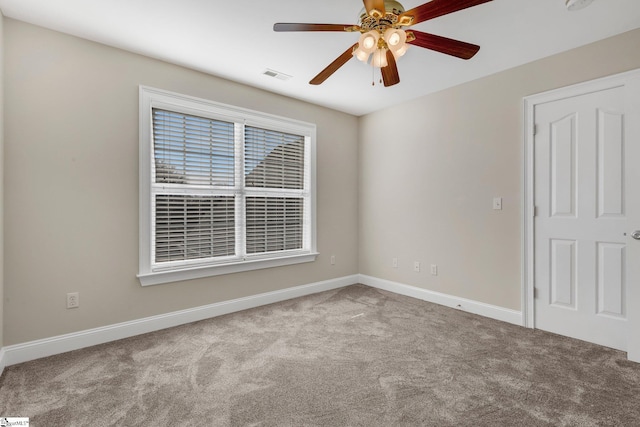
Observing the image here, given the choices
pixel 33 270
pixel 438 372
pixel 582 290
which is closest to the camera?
pixel 438 372

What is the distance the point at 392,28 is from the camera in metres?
1.71

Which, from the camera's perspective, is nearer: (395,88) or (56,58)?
(56,58)

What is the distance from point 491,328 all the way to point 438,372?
1.10m

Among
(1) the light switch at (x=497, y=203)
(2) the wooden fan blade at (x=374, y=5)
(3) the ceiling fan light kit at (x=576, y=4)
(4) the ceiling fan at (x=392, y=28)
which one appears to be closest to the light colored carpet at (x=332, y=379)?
(1) the light switch at (x=497, y=203)

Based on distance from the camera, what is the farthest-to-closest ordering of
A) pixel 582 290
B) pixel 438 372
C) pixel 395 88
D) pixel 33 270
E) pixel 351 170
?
pixel 351 170 → pixel 395 88 → pixel 582 290 → pixel 33 270 → pixel 438 372

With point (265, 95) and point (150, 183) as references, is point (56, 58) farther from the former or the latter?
point (265, 95)

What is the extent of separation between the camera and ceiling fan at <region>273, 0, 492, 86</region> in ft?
5.12

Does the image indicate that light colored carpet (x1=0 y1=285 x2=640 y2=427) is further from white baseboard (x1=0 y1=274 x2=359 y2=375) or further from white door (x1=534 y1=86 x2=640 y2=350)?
white door (x1=534 y1=86 x2=640 y2=350)

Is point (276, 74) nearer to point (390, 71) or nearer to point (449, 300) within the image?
point (390, 71)

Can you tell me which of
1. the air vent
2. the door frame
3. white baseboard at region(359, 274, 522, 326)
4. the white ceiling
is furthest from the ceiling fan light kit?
white baseboard at region(359, 274, 522, 326)

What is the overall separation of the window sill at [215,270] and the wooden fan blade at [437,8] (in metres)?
2.72

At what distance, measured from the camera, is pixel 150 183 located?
282 centimetres

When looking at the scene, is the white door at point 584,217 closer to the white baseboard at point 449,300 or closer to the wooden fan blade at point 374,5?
the white baseboard at point 449,300

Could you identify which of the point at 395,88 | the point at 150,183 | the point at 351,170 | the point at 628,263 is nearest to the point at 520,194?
the point at 628,263
